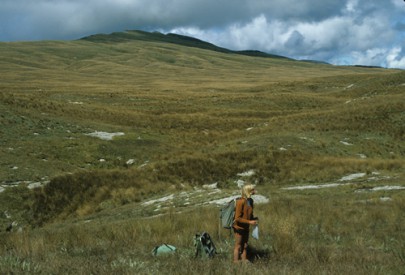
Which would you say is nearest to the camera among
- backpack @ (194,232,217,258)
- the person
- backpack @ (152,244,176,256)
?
the person

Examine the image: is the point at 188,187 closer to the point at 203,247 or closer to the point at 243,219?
the point at 203,247

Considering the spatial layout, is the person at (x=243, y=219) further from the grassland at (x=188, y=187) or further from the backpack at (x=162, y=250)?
the backpack at (x=162, y=250)

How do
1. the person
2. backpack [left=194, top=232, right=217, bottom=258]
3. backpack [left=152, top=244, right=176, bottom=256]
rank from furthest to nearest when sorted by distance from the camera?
backpack [left=152, top=244, right=176, bottom=256]
backpack [left=194, top=232, right=217, bottom=258]
the person

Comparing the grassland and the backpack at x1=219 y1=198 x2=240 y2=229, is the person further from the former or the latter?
the grassland

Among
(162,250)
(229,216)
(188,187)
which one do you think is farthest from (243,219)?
(188,187)

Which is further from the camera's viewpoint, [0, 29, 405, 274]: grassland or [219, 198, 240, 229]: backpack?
[219, 198, 240, 229]: backpack

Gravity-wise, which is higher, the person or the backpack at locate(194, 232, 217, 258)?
the person

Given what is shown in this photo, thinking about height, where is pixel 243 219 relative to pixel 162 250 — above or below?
above

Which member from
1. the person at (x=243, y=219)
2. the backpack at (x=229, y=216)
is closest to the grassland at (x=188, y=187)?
the person at (x=243, y=219)

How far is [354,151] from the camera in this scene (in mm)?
33438

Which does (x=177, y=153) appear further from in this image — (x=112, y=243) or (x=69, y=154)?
(x=112, y=243)

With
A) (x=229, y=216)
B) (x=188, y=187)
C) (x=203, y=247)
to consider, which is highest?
(x=229, y=216)

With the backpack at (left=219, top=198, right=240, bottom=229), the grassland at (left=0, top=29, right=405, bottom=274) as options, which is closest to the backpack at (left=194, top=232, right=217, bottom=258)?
the grassland at (left=0, top=29, right=405, bottom=274)

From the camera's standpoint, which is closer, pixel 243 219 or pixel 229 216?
pixel 243 219
